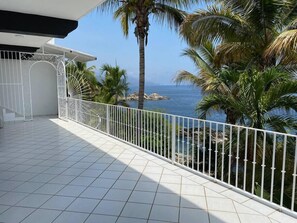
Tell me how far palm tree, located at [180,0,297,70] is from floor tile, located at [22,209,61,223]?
5141mm

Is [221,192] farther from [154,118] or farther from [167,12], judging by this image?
[167,12]

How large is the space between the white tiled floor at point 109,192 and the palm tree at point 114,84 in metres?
7.19

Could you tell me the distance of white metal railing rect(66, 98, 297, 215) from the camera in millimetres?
3475

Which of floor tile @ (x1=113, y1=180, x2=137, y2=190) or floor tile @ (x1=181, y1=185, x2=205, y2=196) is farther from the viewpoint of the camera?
floor tile @ (x1=113, y1=180, x2=137, y2=190)

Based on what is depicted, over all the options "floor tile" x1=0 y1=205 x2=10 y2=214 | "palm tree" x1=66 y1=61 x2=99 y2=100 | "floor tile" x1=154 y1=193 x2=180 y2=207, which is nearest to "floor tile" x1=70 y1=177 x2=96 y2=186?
"floor tile" x1=0 y1=205 x2=10 y2=214

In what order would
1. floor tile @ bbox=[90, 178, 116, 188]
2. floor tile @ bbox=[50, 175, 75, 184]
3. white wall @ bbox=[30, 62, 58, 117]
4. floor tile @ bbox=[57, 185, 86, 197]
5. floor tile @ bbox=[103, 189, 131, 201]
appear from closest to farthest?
floor tile @ bbox=[103, 189, 131, 201] → floor tile @ bbox=[57, 185, 86, 197] → floor tile @ bbox=[90, 178, 116, 188] → floor tile @ bbox=[50, 175, 75, 184] → white wall @ bbox=[30, 62, 58, 117]

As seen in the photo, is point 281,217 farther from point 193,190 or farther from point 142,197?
point 142,197

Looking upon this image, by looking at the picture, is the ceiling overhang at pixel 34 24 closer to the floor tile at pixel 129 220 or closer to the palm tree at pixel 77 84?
the floor tile at pixel 129 220

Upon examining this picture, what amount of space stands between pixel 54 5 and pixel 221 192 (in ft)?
12.2

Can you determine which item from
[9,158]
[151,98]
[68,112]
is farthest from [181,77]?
[151,98]

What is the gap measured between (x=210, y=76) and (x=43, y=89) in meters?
7.39

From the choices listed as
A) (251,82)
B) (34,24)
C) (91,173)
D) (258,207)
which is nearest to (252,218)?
(258,207)

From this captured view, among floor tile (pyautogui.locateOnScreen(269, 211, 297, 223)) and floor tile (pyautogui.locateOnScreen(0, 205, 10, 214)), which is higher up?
floor tile (pyautogui.locateOnScreen(269, 211, 297, 223))

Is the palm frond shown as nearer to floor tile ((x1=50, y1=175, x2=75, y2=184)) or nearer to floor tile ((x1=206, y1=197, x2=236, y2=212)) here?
floor tile ((x1=206, y1=197, x2=236, y2=212))
